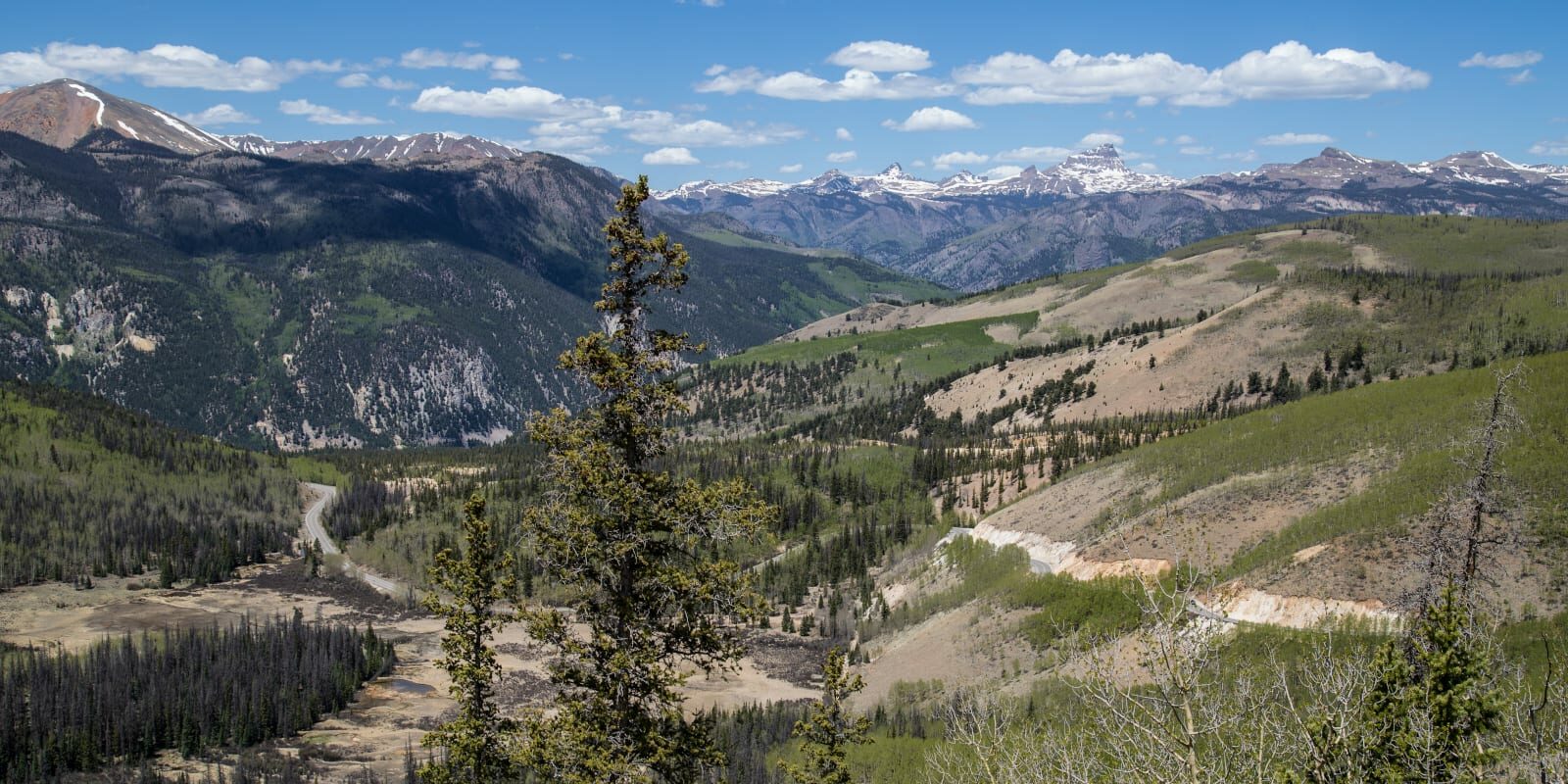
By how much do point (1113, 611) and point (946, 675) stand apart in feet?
44.9

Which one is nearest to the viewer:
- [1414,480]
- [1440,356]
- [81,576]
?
[1414,480]

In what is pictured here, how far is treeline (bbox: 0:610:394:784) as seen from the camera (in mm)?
83000

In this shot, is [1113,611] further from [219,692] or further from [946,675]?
[219,692]

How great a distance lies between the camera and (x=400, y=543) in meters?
173

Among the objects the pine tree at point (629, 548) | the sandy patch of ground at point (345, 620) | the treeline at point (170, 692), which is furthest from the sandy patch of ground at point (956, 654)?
the pine tree at point (629, 548)

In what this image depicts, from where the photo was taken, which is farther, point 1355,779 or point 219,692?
point 219,692

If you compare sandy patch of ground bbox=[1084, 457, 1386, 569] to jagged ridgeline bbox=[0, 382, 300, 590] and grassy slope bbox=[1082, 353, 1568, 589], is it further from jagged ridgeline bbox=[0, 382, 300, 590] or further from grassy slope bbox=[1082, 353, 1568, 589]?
jagged ridgeline bbox=[0, 382, 300, 590]

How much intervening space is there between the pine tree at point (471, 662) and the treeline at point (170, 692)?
68.4 m

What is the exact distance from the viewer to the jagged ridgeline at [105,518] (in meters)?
156

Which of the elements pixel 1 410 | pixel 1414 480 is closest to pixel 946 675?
pixel 1414 480

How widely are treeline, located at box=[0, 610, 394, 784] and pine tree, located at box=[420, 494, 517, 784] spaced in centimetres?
6840

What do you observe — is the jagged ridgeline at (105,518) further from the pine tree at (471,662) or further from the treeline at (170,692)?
the pine tree at (471,662)

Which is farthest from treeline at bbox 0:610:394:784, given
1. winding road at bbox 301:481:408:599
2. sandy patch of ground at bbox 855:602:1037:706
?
sandy patch of ground at bbox 855:602:1037:706

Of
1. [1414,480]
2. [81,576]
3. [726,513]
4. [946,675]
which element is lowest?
[81,576]
